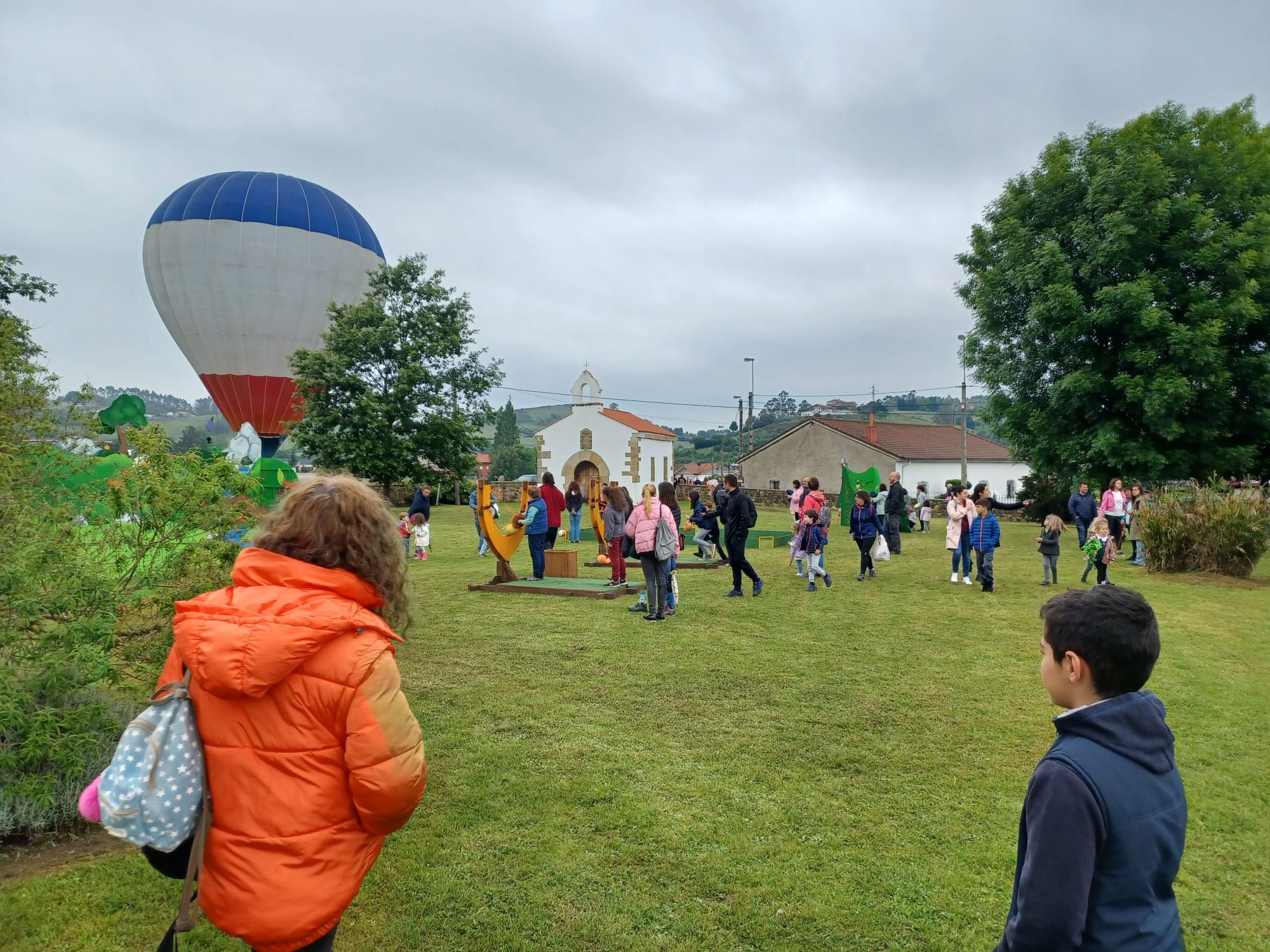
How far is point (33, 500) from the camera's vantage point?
4.75 meters

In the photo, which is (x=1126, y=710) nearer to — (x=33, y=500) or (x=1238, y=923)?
(x=1238, y=923)

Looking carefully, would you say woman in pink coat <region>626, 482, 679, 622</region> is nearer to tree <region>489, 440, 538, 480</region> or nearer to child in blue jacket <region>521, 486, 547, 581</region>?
child in blue jacket <region>521, 486, 547, 581</region>

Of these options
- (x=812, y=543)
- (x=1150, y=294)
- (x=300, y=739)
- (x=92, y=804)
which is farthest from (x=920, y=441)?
(x=92, y=804)

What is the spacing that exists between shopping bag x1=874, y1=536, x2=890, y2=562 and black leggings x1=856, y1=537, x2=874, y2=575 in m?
1.97

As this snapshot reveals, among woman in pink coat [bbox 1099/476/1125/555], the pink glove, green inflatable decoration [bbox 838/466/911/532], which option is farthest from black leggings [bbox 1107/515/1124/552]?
the pink glove

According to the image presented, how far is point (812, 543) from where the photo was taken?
12.2 metres

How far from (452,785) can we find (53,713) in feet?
7.09

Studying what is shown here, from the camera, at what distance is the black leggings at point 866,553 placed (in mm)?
13398

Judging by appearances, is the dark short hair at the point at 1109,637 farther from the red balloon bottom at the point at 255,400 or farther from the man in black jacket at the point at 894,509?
the red balloon bottom at the point at 255,400

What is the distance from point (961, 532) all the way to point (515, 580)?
7721 millimetres

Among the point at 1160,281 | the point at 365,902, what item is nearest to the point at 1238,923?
the point at 365,902

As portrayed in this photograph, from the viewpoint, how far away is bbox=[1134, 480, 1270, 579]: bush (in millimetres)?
13344

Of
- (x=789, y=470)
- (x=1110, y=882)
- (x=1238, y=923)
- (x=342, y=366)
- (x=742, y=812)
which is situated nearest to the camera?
(x=1110, y=882)

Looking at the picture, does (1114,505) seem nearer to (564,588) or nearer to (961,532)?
(961,532)
